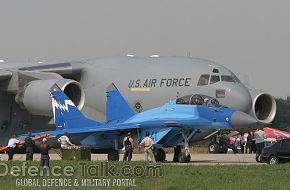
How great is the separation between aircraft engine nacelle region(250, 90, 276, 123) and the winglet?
801 cm

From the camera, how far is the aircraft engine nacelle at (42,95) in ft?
115

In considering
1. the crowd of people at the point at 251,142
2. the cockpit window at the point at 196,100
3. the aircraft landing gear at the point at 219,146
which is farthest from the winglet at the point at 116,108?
the aircraft landing gear at the point at 219,146

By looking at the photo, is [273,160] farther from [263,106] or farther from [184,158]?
[263,106]

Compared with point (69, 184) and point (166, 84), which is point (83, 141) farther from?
point (69, 184)

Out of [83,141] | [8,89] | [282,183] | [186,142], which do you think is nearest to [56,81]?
[8,89]

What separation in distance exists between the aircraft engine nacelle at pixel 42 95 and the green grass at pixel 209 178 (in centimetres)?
1257

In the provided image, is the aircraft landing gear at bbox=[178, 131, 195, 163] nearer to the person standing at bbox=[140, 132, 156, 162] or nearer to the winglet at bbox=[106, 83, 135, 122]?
Answer: the person standing at bbox=[140, 132, 156, 162]

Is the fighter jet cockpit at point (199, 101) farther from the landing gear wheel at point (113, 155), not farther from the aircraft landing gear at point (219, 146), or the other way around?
the aircraft landing gear at point (219, 146)

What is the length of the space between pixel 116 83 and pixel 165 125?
950cm

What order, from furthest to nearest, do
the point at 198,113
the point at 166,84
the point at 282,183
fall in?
the point at 166,84, the point at 198,113, the point at 282,183

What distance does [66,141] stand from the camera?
2806 centimetres

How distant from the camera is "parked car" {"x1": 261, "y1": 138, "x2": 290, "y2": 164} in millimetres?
25766

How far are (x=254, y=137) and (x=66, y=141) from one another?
38.2 feet

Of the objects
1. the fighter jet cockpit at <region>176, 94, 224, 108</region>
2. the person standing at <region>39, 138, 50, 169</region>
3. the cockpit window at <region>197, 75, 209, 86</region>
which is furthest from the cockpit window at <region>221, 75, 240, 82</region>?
the person standing at <region>39, 138, 50, 169</region>
